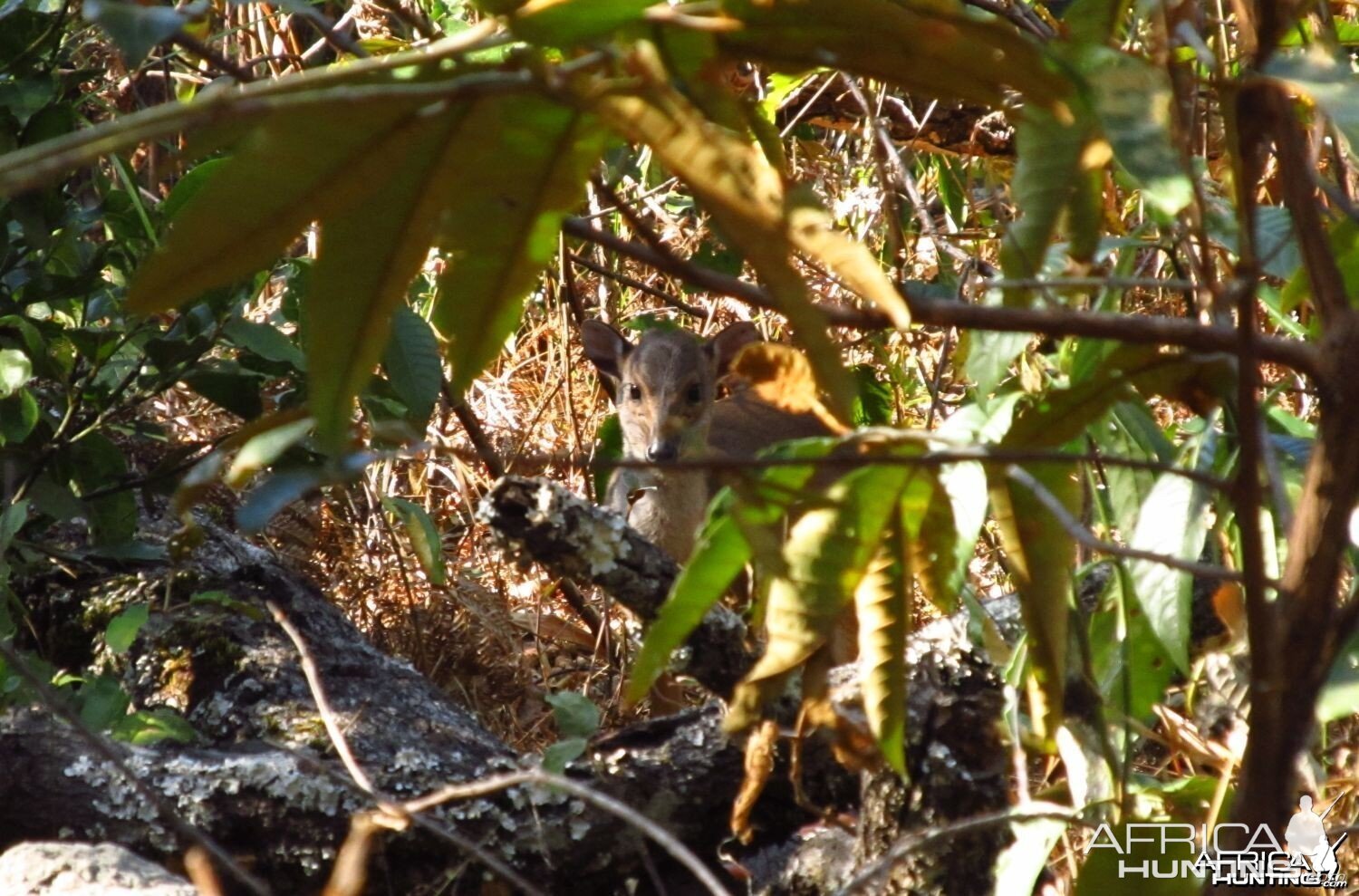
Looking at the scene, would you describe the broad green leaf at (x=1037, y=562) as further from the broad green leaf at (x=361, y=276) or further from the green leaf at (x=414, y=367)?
the green leaf at (x=414, y=367)

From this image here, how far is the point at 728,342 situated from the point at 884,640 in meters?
4.22

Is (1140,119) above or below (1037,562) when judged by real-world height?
above

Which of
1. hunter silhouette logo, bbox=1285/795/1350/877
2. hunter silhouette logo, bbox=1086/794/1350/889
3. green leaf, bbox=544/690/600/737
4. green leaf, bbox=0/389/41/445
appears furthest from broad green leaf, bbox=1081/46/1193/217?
green leaf, bbox=0/389/41/445

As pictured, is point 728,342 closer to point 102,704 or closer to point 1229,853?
point 102,704

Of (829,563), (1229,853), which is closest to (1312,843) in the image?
(1229,853)

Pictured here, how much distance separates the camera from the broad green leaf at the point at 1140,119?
863 millimetres

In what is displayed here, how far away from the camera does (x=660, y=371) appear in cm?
525

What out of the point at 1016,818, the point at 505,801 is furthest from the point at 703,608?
the point at 505,801

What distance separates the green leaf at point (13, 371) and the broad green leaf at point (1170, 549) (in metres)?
1.83

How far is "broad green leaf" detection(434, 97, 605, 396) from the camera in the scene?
0.86 m

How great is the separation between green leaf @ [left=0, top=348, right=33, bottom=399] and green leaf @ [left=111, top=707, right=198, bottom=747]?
1.90 ft

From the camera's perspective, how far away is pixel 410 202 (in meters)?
0.82

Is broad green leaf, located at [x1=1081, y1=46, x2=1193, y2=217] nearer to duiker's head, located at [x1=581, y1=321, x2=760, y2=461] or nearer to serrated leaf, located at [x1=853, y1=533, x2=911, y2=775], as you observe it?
serrated leaf, located at [x1=853, y1=533, x2=911, y2=775]

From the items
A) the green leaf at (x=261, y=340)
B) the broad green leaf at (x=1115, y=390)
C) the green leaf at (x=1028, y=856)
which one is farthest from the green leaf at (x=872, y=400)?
the broad green leaf at (x=1115, y=390)
